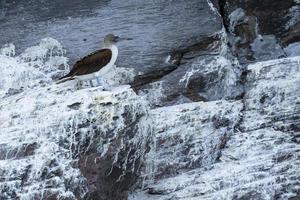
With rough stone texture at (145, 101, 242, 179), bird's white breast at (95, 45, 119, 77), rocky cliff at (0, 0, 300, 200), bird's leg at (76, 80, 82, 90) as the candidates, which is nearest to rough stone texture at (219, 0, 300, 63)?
rocky cliff at (0, 0, 300, 200)

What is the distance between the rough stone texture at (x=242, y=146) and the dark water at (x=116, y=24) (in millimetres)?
1173

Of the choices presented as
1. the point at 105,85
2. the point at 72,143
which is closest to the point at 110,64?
the point at 105,85

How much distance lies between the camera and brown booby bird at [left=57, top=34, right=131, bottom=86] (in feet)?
35.6

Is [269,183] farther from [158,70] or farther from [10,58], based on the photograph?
[10,58]

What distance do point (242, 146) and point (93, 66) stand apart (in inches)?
93.5

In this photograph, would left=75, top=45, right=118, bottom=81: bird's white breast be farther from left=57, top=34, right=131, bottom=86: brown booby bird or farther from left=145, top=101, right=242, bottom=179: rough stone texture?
left=145, top=101, right=242, bottom=179: rough stone texture

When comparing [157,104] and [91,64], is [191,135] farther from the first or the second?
[91,64]

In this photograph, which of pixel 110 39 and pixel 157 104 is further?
pixel 157 104

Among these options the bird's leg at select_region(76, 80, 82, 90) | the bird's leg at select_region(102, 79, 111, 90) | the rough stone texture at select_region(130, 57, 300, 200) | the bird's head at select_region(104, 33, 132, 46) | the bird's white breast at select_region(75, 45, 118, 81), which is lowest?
the rough stone texture at select_region(130, 57, 300, 200)

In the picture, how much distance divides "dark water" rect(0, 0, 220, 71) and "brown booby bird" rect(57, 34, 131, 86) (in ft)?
3.05

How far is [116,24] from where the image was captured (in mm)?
12188

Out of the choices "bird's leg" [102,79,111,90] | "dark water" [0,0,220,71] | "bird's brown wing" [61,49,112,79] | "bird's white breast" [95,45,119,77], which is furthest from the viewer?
"dark water" [0,0,220,71]

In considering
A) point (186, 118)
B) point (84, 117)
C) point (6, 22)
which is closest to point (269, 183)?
point (186, 118)

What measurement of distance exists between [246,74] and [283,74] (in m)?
0.60
